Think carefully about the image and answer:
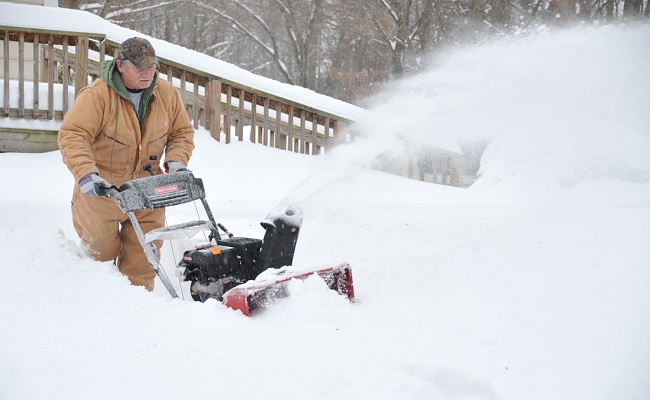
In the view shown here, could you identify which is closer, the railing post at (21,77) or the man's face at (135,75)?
the man's face at (135,75)

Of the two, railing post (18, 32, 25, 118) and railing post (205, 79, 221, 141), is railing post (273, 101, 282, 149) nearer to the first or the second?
railing post (205, 79, 221, 141)

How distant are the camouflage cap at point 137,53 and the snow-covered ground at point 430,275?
108cm

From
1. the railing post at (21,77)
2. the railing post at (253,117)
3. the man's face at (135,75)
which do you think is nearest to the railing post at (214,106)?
the railing post at (253,117)

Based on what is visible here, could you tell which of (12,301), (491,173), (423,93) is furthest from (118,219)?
(491,173)

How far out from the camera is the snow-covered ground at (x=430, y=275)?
8.41ft

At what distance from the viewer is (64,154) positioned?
3.59 m

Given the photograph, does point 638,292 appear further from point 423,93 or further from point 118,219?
point 423,93

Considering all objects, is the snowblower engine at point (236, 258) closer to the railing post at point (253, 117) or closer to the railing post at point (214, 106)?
the railing post at point (214, 106)

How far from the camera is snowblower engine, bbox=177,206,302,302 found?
353 cm

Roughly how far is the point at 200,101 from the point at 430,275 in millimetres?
5209

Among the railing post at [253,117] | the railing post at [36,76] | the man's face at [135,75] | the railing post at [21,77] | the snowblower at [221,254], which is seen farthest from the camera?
the railing post at [253,117]

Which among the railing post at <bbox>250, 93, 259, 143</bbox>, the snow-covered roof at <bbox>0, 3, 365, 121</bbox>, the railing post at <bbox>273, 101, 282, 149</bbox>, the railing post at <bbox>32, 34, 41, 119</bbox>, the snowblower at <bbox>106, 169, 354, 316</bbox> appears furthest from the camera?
the railing post at <bbox>273, 101, 282, 149</bbox>

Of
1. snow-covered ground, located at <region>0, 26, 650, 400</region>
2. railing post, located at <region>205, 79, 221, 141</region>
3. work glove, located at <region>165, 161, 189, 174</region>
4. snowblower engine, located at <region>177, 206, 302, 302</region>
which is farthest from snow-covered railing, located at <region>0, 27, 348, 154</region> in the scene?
snowblower engine, located at <region>177, 206, 302, 302</region>

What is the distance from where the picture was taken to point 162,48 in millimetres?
8172
